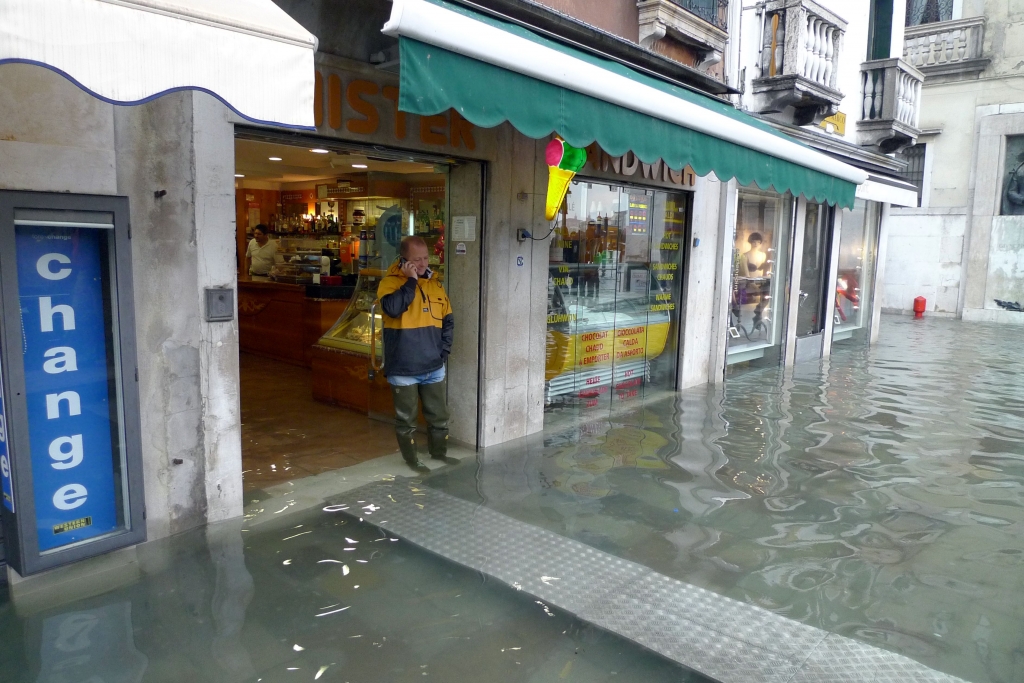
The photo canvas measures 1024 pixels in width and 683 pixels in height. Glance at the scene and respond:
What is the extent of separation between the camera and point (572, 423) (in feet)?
24.5

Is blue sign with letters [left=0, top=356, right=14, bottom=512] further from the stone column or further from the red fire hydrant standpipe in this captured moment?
the red fire hydrant standpipe

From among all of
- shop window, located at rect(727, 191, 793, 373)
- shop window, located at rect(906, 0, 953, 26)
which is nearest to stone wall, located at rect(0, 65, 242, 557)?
shop window, located at rect(727, 191, 793, 373)

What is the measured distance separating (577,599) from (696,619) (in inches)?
23.6

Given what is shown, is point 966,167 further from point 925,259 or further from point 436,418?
point 436,418

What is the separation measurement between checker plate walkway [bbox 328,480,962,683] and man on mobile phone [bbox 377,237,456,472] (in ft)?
2.94

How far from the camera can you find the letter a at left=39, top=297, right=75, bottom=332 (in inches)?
146

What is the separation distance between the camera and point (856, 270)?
1402 centimetres

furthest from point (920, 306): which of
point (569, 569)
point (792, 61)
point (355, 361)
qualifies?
point (569, 569)

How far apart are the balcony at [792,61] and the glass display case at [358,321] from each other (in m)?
6.25

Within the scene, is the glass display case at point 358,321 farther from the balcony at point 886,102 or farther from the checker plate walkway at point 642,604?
the balcony at point 886,102

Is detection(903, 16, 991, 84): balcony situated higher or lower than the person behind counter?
higher

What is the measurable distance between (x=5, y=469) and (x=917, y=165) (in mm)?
22359

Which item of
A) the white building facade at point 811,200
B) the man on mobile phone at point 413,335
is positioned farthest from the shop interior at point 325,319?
the white building facade at point 811,200

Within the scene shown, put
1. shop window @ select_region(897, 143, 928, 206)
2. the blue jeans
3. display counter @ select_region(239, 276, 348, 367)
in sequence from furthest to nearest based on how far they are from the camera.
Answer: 1. shop window @ select_region(897, 143, 928, 206)
2. display counter @ select_region(239, 276, 348, 367)
3. the blue jeans
